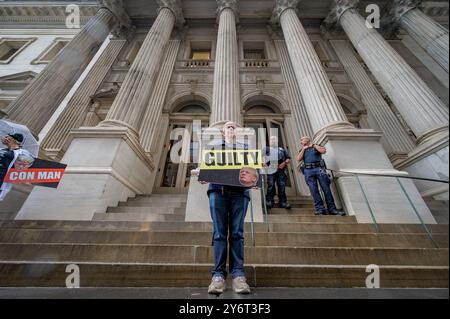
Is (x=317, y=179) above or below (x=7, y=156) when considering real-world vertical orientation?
above


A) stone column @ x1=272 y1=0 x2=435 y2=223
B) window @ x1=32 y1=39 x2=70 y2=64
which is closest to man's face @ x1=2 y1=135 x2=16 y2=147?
stone column @ x1=272 y1=0 x2=435 y2=223

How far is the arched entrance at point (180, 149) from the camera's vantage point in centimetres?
806

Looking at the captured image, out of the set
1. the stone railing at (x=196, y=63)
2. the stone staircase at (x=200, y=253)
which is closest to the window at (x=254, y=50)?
the stone railing at (x=196, y=63)

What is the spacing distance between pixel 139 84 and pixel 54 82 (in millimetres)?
2990

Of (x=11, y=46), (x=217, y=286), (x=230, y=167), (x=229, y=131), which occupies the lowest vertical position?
(x=217, y=286)

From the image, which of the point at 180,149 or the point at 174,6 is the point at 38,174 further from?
the point at 174,6

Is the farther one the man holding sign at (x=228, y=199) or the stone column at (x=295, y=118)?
the stone column at (x=295, y=118)

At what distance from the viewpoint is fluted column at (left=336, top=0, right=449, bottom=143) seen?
561 centimetres

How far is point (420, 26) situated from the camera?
26.3 ft

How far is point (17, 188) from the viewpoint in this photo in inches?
183

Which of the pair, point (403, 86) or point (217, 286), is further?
point (403, 86)

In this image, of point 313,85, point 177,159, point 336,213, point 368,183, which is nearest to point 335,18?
point 313,85

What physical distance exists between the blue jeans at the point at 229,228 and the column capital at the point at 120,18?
1233cm

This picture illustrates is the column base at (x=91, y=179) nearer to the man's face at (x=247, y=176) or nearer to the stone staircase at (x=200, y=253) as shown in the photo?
the stone staircase at (x=200, y=253)
